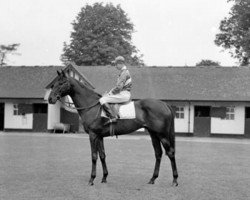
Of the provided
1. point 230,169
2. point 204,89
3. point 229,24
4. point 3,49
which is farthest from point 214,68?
point 3,49

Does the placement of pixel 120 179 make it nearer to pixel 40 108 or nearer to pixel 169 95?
pixel 169 95

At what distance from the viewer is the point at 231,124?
36812 mm

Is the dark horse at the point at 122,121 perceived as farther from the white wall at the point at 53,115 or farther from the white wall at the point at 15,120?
the white wall at the point at 15,120

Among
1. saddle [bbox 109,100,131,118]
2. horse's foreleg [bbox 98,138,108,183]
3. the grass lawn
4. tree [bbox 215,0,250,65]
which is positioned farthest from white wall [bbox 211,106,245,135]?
horse's foreleg [bbox 98,138,108,183]

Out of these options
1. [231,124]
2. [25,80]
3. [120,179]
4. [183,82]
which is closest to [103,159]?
[120,179]

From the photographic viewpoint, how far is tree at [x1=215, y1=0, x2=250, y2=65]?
4672 centimetres

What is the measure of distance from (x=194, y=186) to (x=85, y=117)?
332cm

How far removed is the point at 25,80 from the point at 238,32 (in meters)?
23.7

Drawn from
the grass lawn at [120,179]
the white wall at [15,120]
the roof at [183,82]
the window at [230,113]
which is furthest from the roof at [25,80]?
the grass lawn at [120,179]

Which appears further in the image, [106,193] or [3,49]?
[3,49]

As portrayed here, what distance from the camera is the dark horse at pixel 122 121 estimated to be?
11414mm

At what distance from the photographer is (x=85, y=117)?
459 inches

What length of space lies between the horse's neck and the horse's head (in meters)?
0.21

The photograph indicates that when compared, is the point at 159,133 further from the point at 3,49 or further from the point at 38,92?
the point at 3,49
